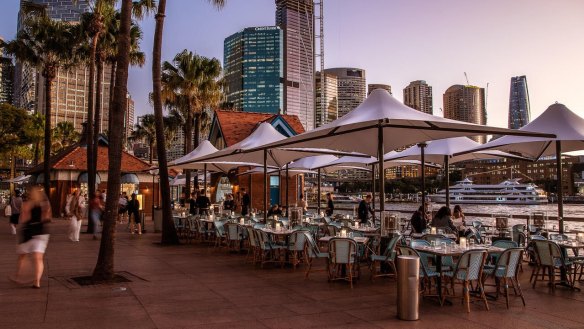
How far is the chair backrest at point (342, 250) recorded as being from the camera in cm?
934

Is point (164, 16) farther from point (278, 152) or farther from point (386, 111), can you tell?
point (386, 111)

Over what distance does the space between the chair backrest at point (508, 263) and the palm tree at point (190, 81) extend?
24.9m

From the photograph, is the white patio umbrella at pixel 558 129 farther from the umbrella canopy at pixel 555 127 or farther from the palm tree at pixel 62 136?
the palm tree at pixel 62 136

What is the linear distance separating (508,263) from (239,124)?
29.1 metres

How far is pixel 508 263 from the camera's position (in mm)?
7805

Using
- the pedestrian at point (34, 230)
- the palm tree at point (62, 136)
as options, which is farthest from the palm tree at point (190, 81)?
the palm tree at point (62, 136)

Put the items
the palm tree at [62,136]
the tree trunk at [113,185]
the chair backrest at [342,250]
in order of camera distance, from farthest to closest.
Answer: the palm tree at [62,136], the tree trunk at [113,185], the chair backrest at [342,250]

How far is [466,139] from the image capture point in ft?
50.1

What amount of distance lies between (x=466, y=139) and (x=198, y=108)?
2161cm

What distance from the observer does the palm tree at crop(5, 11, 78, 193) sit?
2364cm

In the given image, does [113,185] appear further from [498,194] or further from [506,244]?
[498,194]

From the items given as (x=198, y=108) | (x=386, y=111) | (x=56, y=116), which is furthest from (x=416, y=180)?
(x=56, y=116)

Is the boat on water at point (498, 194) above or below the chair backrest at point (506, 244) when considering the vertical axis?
above

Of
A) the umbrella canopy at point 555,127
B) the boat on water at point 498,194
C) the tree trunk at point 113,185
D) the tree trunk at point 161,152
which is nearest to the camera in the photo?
the tree trunk at point 113,185
